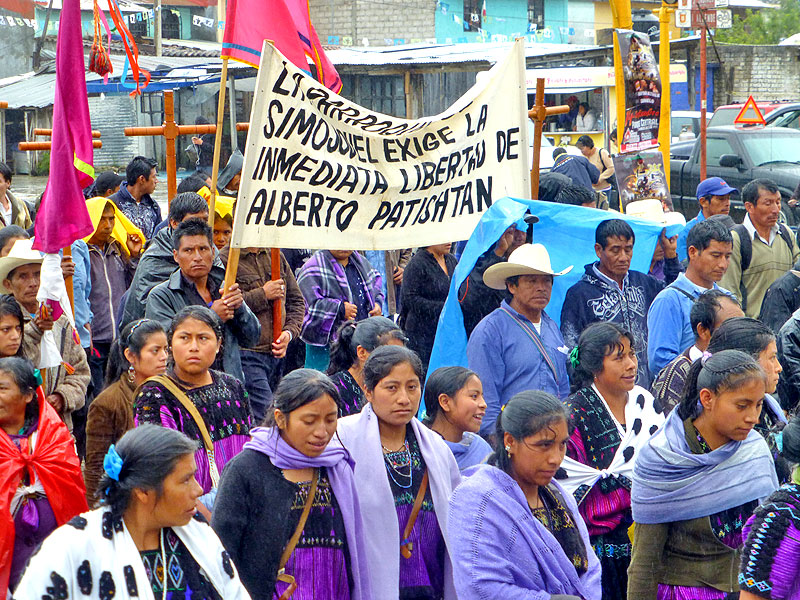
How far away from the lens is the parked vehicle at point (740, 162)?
591 inches

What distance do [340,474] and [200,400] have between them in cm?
82

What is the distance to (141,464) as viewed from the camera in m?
3.17

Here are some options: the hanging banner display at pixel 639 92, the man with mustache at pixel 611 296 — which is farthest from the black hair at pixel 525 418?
the hanging banner display at pixel 639 92

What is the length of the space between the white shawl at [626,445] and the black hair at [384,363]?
72 cm

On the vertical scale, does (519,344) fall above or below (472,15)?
below

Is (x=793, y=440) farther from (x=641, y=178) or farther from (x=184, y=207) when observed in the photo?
(x=641, y=178)

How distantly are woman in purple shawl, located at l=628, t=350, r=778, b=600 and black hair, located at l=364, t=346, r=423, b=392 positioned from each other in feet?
3.34

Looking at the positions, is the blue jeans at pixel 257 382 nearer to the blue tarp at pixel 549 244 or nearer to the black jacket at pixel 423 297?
the blue tarp at pixel 549 244

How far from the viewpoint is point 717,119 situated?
19438 mm

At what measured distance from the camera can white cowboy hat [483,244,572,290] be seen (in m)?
5.73

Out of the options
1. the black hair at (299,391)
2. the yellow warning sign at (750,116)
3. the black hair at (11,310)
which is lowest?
the black hair at (299,391)

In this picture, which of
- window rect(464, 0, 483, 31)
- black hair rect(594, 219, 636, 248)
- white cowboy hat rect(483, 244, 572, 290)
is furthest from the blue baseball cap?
window rect(464, 0, 483, 31)

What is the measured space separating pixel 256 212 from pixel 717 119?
50.3 ft

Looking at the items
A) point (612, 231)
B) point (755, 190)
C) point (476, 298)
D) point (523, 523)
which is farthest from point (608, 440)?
point (755, 190)
